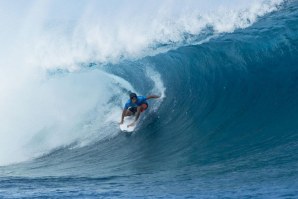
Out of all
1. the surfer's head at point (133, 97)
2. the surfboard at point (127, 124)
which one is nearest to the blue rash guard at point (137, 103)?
the surfer's head at point (133, 97)

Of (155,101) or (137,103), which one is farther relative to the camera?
(155,101)

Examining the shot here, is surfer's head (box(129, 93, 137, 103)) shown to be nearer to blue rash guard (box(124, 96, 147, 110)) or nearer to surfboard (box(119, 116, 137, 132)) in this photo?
blue rash guard (box(124, 96, 147, 110))

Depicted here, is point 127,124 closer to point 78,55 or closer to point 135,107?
point 135,107

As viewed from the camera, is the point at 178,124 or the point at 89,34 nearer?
the point at 178,124

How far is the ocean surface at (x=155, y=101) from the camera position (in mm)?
7992

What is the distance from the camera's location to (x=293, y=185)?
641 cm

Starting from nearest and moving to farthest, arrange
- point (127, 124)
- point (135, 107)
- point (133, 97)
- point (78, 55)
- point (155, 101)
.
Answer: point (133, 97) < point (135, 107) < point (127, 124) < point (155, 101) < point (78, 55)

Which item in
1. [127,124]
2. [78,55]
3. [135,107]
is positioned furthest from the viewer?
[78,55]

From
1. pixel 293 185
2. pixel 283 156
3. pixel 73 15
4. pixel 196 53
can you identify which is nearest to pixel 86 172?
pixel 283 156

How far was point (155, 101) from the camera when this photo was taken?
1384 centimetres

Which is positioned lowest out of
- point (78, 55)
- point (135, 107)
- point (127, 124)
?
point (127, 124)

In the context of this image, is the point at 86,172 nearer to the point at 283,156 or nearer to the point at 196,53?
the point at 283,156

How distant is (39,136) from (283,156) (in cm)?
728

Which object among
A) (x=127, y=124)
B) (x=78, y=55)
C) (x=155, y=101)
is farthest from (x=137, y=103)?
(x=78, y=55)
